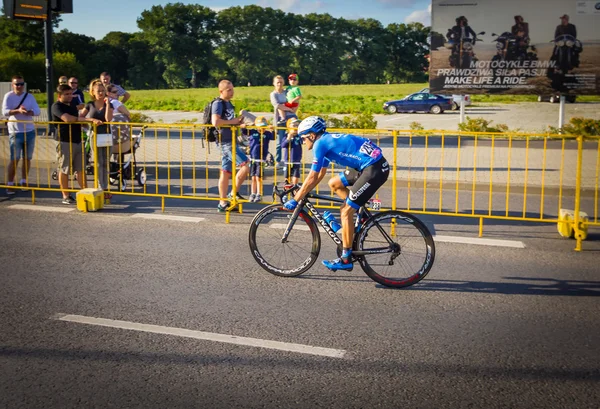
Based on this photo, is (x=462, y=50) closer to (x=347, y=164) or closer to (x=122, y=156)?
(x=122, y=156)

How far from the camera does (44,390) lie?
4750 millimetres

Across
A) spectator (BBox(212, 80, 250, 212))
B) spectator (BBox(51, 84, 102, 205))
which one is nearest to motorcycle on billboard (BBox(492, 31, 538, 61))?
spectator (BBox(212, 80, 250, 212))

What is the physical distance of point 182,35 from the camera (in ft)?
373

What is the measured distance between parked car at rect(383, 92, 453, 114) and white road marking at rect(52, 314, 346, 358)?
4067 cm

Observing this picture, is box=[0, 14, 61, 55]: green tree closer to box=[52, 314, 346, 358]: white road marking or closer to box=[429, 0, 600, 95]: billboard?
box=[429, 0, 600, 95]: billboard

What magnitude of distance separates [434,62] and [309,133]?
18810mm

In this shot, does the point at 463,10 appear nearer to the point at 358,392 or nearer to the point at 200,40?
the point at 358,392

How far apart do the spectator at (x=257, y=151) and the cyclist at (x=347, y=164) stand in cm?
407

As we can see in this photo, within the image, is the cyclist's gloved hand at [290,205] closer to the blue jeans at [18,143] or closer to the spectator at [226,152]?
the spectator at [226,152]

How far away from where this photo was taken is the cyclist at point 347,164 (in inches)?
280

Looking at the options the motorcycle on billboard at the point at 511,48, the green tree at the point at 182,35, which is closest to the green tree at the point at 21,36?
the green tree at the point at 182,35

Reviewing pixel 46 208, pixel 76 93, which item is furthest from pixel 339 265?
pixel 76 93

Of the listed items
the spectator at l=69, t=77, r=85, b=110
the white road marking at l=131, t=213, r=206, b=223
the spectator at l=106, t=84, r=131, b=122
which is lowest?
the white road marking at l=131, t=213, r=206, b=223

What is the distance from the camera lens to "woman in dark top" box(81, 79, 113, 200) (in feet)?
39.0
